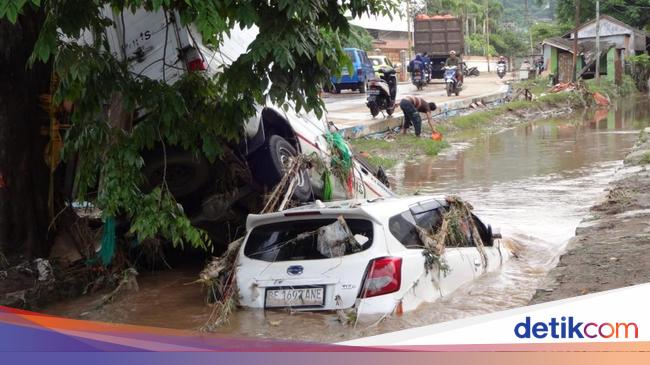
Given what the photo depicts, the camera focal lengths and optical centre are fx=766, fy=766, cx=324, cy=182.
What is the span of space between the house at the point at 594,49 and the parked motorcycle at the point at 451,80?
14.8 m

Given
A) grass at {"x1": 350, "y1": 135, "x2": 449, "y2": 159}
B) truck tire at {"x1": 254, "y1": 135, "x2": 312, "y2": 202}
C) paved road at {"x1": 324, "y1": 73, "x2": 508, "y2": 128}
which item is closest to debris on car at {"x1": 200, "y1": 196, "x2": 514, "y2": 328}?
truck tire at {"x1": 254, "y1": 135, "x2": 312, "y2": 202}

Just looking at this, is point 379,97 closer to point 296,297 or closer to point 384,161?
point 384,161

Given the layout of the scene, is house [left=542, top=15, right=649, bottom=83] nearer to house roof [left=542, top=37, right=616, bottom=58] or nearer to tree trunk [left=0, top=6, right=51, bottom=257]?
house roof [left=542, top=37, right=616, bottom=58]

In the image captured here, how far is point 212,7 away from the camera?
204 inches

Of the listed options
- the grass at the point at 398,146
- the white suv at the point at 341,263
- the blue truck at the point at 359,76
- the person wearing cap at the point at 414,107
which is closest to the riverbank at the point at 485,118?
the grass at the point at 398,146

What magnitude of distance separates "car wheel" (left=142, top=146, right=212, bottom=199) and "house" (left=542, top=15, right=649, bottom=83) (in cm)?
3929

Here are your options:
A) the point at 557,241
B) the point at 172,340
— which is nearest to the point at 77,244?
the point at 172,340

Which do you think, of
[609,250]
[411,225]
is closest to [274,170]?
[411,225]

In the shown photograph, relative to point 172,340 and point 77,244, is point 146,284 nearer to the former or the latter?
point 77,244

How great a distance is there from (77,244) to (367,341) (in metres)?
5.37

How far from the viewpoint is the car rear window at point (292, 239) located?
6242mm

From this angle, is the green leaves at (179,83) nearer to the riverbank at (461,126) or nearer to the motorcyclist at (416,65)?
the riverbank at (461,126)

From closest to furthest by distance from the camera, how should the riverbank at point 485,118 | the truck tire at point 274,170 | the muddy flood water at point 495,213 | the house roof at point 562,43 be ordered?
the muddy flood water at point 495,213 < the truck tire at point 274,170 < the riverbank at point 485,118 < the house roof at point 562,43

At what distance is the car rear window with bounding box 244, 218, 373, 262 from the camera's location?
6.24m
